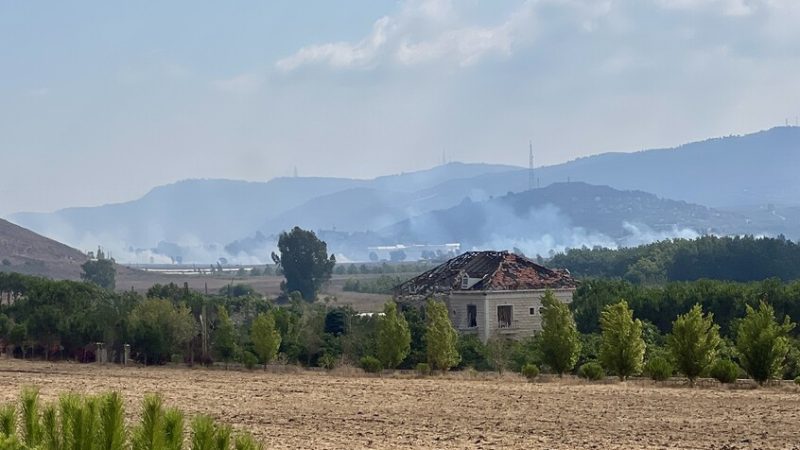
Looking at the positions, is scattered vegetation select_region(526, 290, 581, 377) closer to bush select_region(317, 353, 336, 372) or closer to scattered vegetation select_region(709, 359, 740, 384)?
scattered vegetation select_region(709, 359, 740, 384)

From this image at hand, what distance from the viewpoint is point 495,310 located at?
6425 centimetres

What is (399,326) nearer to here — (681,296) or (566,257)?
(681,296)

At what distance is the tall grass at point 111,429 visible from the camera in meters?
12.9

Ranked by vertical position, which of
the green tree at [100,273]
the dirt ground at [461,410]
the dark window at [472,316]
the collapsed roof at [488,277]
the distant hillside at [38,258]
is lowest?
the dirt ground at [461,410]

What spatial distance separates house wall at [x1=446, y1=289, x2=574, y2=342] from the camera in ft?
209

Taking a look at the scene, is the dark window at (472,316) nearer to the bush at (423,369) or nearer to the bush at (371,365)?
the bush at (371,365)

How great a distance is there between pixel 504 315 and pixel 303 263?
58272 mm

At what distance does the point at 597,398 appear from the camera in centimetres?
3444

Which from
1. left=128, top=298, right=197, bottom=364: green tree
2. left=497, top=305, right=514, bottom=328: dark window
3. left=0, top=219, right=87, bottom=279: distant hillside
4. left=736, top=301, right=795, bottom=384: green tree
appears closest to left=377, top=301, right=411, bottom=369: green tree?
left=128, top=298, right=197, bottom=364: green tree

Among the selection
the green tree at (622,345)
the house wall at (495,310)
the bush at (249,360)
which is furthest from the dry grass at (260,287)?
the green tree at (622,345)

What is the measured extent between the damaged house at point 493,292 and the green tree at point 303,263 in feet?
174

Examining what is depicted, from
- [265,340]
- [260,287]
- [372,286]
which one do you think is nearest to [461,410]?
[265,340]

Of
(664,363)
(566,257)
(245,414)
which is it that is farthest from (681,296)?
(566,257)

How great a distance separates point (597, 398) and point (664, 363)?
25.2 ft
